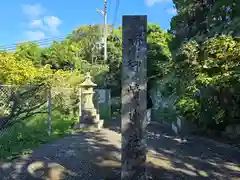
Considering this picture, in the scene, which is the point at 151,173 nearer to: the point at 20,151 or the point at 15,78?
the point at 20,151

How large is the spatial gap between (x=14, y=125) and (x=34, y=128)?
4.97ft

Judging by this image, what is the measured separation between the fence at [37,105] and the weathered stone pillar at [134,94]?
4.01 m

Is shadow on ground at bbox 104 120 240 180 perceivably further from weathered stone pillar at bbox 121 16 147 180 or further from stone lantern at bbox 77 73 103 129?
stone lantern at bbox 77 73 103 129

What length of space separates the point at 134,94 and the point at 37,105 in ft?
18.9

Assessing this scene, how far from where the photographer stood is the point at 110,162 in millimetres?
5430

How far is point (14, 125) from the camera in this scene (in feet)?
26.4

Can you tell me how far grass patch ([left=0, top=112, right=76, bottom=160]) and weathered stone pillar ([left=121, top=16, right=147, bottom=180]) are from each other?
9.50 feet

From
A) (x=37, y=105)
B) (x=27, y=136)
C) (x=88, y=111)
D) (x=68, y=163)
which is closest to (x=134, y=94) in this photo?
(x=68, y=163)

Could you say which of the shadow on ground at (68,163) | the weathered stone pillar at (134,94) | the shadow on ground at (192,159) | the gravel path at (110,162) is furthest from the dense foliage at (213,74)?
the weathered stone pillar at (134,94)

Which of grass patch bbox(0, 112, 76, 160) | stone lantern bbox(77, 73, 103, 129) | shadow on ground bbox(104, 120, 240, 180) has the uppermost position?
stone lantern bbox(77, 73, 103, 129)

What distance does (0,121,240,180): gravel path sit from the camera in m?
4.80

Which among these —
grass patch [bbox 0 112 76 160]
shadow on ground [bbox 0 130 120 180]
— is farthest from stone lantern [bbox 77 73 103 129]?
shadow on ground [bbox 0 130 120 180]

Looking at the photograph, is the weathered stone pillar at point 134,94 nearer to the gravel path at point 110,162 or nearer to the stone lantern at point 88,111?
the gravel path at point 110,162

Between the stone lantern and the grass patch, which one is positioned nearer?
the grass patch
